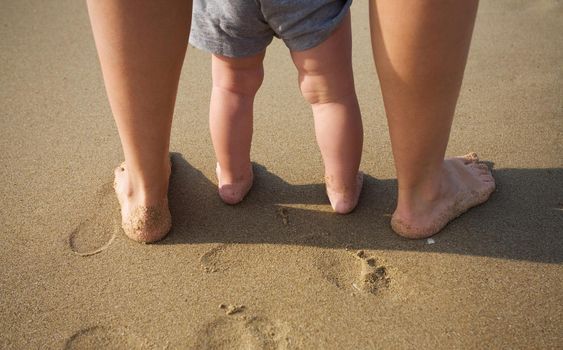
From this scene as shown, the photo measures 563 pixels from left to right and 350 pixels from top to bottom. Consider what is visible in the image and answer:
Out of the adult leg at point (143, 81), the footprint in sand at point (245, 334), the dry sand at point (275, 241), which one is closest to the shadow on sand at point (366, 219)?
the dry sand at point (275, 241)

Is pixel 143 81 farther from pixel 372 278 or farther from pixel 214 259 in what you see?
pixel 372 278

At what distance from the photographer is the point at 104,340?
118cm

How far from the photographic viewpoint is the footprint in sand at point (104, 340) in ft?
3.83

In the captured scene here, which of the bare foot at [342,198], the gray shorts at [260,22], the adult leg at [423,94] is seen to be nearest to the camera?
the adult leg at [423,94]

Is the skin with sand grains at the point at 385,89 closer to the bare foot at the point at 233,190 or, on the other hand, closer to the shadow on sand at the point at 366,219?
the shadow on sand at the point at 366,219

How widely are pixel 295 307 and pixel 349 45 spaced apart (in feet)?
2.10

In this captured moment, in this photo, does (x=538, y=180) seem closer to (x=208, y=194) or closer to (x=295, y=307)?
(x=295, y=307)

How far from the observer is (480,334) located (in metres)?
1.16

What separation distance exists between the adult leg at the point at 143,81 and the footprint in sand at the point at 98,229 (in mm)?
68

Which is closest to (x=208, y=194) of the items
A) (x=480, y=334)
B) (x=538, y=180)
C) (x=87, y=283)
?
(x=87, y=283)

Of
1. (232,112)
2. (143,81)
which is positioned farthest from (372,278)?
(143,81)

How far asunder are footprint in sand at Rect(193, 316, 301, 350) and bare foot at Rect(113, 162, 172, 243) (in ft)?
1.06

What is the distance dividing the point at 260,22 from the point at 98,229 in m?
0.70

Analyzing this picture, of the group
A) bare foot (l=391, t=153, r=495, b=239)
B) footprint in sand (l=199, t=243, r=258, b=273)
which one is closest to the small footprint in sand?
bare foot (l=391, t=153, r=495, b=239)
